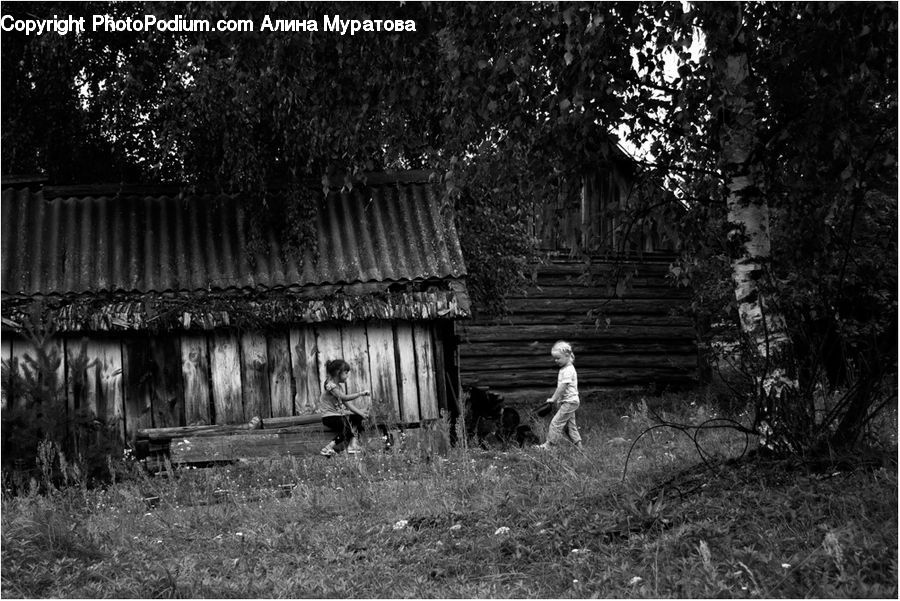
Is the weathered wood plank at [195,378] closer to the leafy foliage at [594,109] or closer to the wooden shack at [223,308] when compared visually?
the wooden shack at [223,308]

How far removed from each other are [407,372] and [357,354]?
624 mm

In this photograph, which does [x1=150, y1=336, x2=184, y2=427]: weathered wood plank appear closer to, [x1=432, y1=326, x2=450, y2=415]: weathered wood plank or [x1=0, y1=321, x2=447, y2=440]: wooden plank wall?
[x1=0, y1=321, x2=447, y2=440]: wooden plank wall

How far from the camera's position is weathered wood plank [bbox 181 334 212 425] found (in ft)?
33.2

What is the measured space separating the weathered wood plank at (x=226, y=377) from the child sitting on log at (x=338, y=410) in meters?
1.06

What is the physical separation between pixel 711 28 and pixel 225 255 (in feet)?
22.5

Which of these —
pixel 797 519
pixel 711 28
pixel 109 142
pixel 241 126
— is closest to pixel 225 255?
pixel 241 126

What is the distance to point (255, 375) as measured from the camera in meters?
10.3

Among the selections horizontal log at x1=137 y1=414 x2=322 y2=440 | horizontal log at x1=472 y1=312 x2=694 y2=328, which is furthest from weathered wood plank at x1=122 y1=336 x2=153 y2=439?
horizontal log at x1=472 y1=312 x2=694 y2=328

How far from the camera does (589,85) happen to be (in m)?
6.05

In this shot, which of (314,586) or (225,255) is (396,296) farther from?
(314,586)

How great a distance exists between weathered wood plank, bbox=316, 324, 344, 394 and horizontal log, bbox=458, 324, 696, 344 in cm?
588

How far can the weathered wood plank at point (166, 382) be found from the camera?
10.1 m

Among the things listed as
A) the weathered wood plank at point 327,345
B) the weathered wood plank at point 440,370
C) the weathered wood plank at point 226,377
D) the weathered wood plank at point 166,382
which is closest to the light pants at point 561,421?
the weathered wood plank at point 440,370

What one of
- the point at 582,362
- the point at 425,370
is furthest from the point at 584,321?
the point at 425,370
